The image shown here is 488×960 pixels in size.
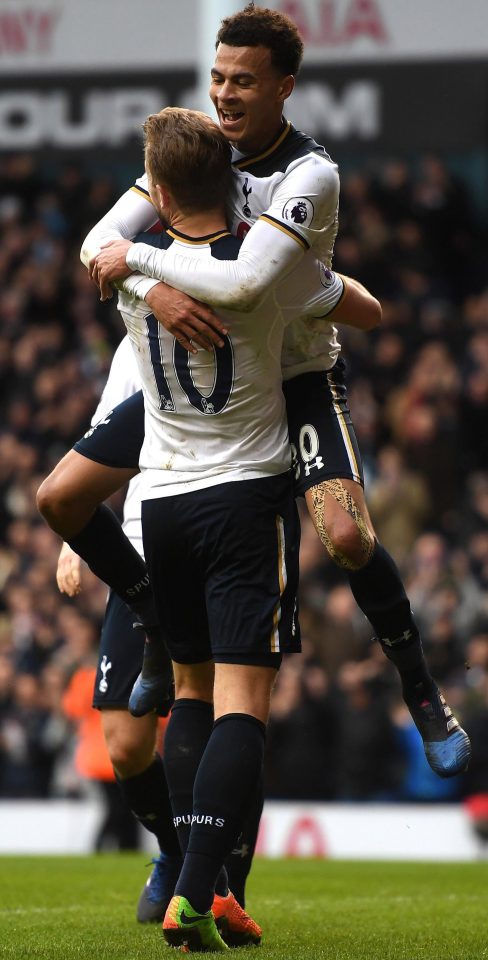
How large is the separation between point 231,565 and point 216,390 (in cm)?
48

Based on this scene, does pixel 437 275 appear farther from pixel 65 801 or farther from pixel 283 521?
pixel 283 521

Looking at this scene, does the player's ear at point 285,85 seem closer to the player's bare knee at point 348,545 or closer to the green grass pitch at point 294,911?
the player's bare knee at point 348,545

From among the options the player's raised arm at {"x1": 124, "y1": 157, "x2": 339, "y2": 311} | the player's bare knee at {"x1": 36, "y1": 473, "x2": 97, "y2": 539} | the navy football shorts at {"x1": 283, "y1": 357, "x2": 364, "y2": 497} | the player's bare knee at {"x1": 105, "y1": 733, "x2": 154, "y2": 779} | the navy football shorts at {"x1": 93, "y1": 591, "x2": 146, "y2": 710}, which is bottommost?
the player's bare knee at {"x1": 105, "y1": 733, "x2": 154, "y2": 779}

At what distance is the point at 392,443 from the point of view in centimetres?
1423

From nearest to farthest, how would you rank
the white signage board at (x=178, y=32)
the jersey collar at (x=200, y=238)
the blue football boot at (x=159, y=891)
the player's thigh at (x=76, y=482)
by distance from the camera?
the jersey collar at (x=200, y=238) < the player's thigh at (x=76, y=482) < the blue football boot at (x=159, y=891) < the white signage board at (x=178, y=32)

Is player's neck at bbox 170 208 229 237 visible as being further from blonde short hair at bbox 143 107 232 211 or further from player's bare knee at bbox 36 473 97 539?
player's bare knee at bbox 36 473 97 539

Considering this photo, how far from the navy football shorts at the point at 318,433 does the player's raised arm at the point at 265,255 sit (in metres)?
0.50

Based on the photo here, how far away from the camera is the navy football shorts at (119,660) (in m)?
5.79

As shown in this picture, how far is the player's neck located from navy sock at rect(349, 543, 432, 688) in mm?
1062

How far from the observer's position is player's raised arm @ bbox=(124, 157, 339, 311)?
417 centimetres

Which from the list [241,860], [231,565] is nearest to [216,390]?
[231,565]

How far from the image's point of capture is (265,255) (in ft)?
13.7

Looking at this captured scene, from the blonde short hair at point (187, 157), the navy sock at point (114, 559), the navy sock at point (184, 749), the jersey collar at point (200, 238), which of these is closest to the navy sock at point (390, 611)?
the navy sock at point (184, 749)

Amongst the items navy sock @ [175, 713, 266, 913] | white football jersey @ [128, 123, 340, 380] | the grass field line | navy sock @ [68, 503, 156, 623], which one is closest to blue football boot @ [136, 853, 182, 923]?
the grass field line
